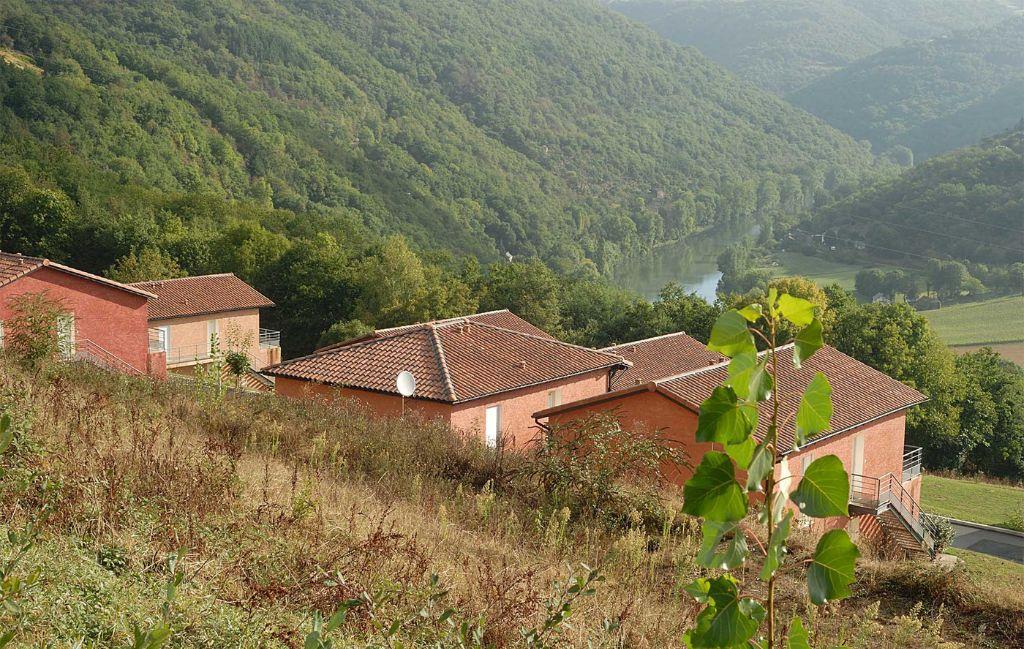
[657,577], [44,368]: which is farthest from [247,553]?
[44,368]

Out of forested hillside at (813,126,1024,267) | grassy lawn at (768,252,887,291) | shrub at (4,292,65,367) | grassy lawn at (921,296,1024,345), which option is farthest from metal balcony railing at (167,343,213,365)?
forested hillside at (813,126,1024,267)

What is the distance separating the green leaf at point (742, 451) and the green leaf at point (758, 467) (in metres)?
0.04

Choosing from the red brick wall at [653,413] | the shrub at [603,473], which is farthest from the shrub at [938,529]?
the shrub at [603,473]

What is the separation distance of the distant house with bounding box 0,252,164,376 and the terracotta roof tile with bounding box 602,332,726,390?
11.9 meters

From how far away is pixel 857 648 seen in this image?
378cm

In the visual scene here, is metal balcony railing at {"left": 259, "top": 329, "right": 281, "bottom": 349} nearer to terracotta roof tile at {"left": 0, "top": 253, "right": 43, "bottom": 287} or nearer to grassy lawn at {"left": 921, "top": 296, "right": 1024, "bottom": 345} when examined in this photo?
terracotta roof tile at {"left": 0, "top": 253, "right": 43, "bottom": 287}

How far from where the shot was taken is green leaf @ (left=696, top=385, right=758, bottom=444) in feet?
6.39

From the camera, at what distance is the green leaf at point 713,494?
1914 mm

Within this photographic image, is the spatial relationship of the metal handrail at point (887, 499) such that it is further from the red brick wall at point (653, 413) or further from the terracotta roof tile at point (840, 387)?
the red brick wall at point (653, 413)

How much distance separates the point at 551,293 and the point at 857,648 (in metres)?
40.4

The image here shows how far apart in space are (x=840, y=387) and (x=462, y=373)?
27.9ft

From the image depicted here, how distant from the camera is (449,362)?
1953cm

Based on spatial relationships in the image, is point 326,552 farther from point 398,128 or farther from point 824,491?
→ point 398,128

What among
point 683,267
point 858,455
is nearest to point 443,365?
point 858,455
